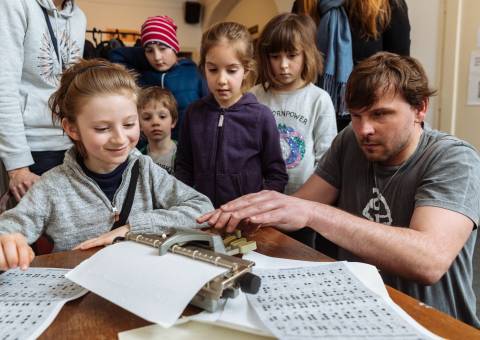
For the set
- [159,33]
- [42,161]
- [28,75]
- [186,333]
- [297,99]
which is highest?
[159,33]

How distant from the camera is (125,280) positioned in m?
0.69

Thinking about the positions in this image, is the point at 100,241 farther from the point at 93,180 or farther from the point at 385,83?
the point at 385,83

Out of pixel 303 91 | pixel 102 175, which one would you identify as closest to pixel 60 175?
pixel 102 175

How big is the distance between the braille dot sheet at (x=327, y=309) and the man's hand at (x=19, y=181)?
1.17 m

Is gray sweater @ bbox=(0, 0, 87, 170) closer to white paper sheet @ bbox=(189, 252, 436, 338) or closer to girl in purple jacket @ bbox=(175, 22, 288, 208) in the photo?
girl in purple jacket @ bbox=(175, 22, 288, 208)

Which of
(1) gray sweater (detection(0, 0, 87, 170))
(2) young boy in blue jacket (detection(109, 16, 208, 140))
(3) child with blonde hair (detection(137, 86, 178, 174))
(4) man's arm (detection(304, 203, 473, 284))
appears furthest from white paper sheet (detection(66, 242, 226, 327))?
(2) young boy in blue jacket (detection(109, 16, 208, 140))

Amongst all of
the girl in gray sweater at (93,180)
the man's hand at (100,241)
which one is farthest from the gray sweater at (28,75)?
the man's hand at (100,241)

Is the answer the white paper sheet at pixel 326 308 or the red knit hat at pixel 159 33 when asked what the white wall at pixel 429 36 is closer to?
the red knit hat at pixel 159 33

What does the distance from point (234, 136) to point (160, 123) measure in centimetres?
72

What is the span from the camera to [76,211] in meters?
1.17

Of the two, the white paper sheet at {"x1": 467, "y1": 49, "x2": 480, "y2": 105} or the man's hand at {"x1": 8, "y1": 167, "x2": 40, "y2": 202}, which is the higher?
the white paper sheet at {"x1": 467, "y1": 49, "x2": 480, "y2": 105}

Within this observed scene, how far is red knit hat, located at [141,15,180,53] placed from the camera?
233cm

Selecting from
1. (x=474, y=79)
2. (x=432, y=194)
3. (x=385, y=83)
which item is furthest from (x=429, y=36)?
(x=432, y=194)

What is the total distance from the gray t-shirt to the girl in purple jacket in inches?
17.3
